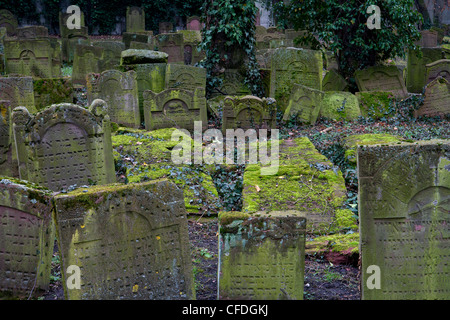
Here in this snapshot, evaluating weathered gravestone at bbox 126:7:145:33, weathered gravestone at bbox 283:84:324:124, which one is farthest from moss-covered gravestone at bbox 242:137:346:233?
weathered gravestone at bbox 126:7:145:33

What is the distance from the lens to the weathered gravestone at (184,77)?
1179 centimetres

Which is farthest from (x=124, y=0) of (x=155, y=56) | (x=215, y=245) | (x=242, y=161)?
(x=215, y=245)

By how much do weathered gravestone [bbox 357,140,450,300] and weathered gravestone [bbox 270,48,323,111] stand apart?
7.89m

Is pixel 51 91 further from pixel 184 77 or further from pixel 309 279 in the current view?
pixel 309 279

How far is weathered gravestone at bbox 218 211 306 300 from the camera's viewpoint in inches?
155

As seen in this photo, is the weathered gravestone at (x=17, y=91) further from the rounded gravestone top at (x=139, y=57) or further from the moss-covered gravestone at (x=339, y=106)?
the moss-covered gravestone at (x=339, y=106)

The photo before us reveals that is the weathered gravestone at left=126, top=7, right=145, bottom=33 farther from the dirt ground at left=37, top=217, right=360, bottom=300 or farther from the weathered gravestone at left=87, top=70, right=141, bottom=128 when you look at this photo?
the dirt ground at left=37, top=217, right=360, bottom=300

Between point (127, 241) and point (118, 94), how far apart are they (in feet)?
23.6

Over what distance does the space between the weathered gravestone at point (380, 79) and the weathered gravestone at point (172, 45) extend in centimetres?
815

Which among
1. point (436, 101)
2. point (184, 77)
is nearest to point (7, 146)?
point (184, 77)

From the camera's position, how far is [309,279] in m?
4.75

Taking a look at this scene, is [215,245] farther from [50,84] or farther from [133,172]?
[50,84]

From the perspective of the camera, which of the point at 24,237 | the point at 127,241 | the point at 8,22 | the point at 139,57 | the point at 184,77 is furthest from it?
the point at 8,22

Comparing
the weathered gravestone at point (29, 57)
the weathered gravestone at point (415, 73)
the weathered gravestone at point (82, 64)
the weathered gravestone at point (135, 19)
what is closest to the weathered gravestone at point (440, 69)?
the weathered gravestone at point (415, 73)
